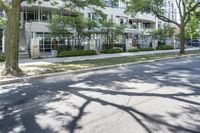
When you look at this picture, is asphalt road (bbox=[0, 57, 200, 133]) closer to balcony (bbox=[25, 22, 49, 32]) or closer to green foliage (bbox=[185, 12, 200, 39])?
balcony (bbox=[25, 22, 49, 32])

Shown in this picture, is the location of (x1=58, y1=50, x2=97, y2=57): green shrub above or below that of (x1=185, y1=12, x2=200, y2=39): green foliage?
below

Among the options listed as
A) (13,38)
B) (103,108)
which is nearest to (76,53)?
(13,38)

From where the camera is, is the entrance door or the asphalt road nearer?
the asphalt road

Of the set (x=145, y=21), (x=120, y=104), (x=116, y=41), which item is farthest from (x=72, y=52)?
(x=145, y=21)

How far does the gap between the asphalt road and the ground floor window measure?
2307 cm

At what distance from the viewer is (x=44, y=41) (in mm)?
34344

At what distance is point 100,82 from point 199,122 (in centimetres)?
575

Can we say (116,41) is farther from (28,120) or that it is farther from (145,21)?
(28,120)

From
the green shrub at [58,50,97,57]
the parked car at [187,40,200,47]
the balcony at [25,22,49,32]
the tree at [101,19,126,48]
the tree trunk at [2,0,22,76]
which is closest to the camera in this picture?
the tree trunk at [2,0,22,76]

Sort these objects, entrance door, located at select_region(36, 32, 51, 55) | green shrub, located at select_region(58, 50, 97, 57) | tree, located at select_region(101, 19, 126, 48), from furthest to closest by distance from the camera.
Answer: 1. entrance door, located at select_region(36, 32, 51, 55)
2. tree, located at select_region(101, 19, 126, 48)
3. green shrub, located at select_region(58, 50, 97, 57)

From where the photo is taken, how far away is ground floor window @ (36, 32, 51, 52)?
1324 inches

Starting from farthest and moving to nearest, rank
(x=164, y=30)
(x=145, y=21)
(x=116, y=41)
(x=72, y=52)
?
1. (x=145, y=21)
2. (x=164, y=30)
3. (x=116, y=41)
4. (x=72, y=52)

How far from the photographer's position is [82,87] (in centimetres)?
1035

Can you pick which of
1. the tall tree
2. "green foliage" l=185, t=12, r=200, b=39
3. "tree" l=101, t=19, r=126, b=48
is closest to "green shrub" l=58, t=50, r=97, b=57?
"tree" l=101, t=19, r=126, b=48
